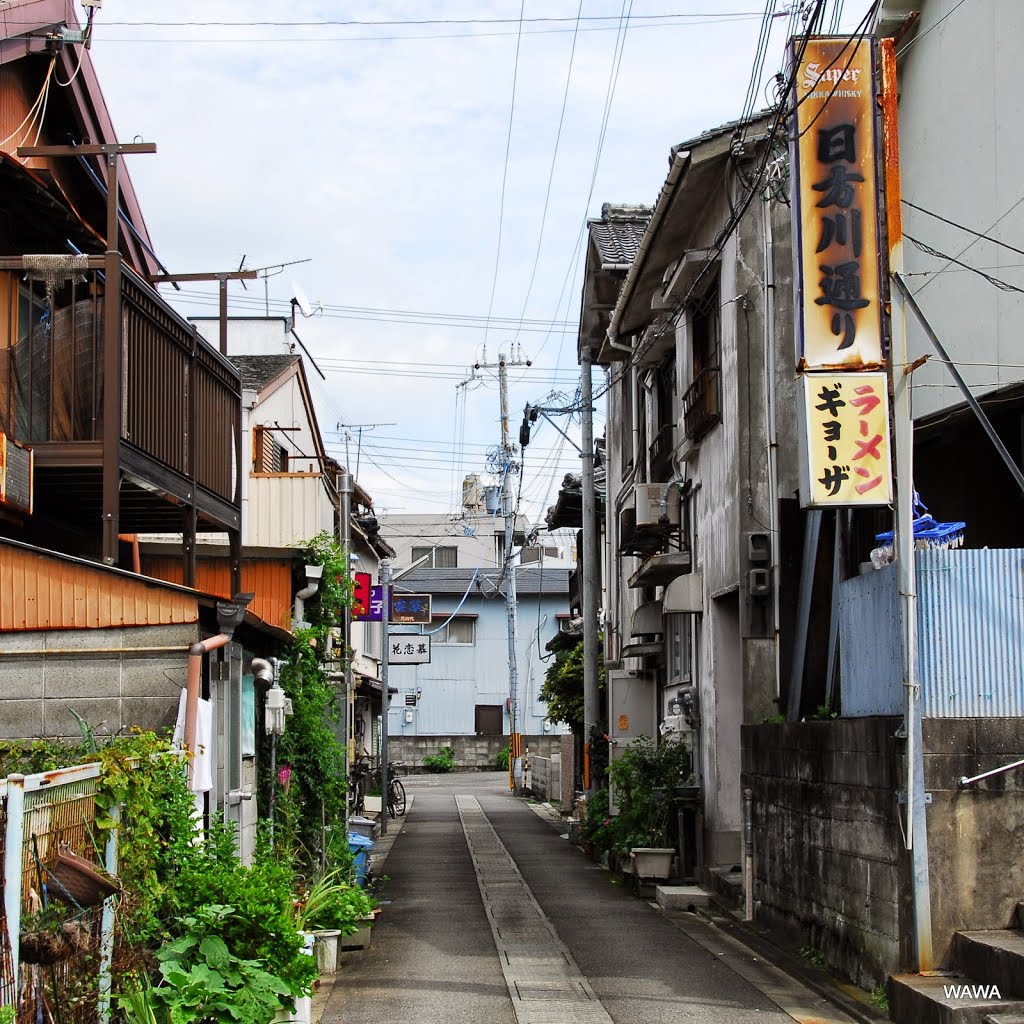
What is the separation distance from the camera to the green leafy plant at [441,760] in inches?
2336

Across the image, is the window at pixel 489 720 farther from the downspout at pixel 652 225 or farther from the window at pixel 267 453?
the downspout at pixel 652 225

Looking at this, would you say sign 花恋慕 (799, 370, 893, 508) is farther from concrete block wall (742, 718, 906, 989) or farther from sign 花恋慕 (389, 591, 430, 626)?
sign 花恋慕 (389, 591, 430, 626)

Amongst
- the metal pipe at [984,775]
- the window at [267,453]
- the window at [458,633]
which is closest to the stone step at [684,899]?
the metal pipe at [984,775]

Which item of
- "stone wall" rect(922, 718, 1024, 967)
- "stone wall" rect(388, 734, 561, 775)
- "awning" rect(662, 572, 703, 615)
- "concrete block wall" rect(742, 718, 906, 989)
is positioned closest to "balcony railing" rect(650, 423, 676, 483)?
"awning" rect(662, 572, 703, 615)

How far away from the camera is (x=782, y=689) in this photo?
15.5m

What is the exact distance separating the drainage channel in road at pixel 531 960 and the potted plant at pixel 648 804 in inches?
65.2

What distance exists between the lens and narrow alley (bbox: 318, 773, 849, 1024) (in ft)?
33.3

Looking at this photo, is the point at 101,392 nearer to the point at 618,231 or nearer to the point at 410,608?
the point at 618,231

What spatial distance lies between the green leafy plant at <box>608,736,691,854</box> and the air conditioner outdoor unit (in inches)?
143

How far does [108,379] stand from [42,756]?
3.98 metres

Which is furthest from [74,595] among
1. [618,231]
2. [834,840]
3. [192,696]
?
[618,231]

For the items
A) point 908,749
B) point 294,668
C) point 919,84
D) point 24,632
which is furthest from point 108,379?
point 919,84

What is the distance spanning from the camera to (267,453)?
23828 mm

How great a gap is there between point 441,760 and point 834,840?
162 ft
